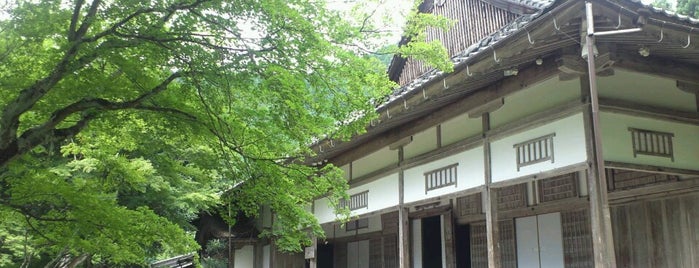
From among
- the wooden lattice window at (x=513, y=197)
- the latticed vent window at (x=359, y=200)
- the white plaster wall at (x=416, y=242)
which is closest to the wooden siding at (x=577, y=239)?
the wooden lattice window at (x=513, y=197)

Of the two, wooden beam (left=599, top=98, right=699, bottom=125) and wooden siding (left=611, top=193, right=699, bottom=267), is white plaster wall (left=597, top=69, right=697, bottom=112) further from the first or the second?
wooden siding (left=611, top=193, right=699, bottom=267)

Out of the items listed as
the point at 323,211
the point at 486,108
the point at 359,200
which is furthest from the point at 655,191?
the point at 323,211

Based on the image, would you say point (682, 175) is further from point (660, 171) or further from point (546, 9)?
point (546, 9)

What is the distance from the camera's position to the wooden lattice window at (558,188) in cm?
908

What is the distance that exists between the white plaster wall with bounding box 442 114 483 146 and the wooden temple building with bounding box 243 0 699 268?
0.09 feet

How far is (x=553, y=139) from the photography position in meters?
6.90

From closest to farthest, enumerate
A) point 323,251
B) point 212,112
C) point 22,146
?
point 22,146 → point 212,112 → point 323,251

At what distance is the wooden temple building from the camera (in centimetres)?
573

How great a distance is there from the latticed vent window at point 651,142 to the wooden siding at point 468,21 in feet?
10.8

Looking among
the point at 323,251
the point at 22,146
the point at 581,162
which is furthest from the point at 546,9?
the point at 323,251

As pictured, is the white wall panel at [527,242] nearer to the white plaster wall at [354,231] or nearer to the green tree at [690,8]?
the white plaster wall at [354,231]

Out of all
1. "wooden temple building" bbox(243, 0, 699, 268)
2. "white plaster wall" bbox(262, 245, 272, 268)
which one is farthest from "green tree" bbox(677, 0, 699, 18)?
"white plaster wall" bbox(262, 245, 272, 268)

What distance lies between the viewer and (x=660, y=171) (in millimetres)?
6781

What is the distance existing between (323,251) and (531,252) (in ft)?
28.7
